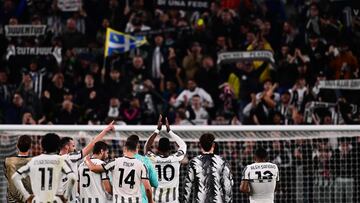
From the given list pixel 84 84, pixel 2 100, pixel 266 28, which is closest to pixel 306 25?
pixel 266 28

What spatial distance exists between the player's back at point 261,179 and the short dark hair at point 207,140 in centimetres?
72

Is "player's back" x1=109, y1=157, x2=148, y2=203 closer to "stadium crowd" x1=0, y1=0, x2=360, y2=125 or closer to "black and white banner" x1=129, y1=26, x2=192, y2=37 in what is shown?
"stadium crowd" x1=0, y1=0, x2=360, y2=125

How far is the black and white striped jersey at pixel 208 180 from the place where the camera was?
19078mm

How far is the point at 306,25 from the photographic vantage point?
1104 inches

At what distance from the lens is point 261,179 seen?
19.2 meters

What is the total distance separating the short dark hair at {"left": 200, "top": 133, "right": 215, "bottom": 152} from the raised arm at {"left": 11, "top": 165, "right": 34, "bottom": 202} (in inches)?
114

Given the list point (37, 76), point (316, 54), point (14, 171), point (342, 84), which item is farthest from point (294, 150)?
point (14, 171)

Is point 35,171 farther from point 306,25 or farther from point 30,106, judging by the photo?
point 306,25

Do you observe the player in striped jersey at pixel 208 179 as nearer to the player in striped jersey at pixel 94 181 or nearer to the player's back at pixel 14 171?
the player in striped jersey at pixel 94 181

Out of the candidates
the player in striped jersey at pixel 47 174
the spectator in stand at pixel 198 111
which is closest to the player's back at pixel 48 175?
the player in striped jersey at pixel 47 174

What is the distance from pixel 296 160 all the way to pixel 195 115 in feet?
9.40

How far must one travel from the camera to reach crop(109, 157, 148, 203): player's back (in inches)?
719

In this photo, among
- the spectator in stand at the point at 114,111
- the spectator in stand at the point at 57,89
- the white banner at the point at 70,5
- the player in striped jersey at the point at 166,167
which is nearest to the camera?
the player in striped jersey at the point at 166,167

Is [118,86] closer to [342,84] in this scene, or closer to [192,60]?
[192,60]
